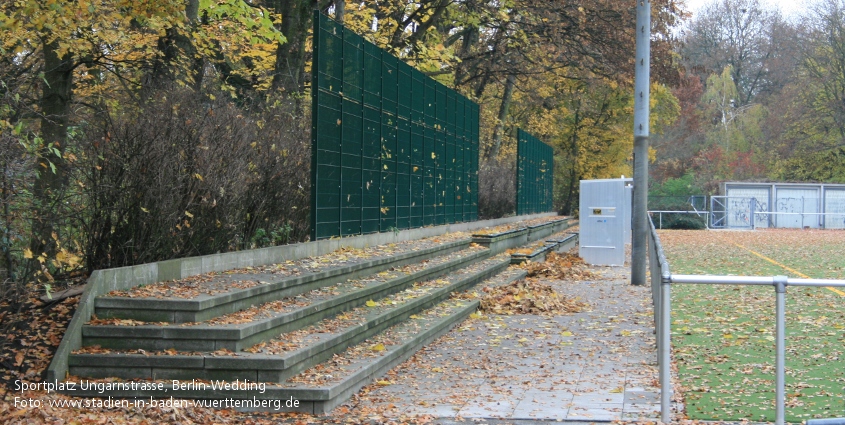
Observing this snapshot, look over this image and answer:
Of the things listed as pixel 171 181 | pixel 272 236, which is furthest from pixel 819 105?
pixel 171 181

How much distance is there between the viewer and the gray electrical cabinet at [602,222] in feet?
78.6

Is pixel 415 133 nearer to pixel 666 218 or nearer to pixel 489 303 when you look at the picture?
pixel 489 303

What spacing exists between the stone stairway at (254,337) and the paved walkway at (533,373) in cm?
40

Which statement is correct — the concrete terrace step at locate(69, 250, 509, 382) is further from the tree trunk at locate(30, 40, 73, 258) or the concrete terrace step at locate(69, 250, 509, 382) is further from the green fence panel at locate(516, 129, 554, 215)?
the green fence panel at locate(516, 129, 554, 215)

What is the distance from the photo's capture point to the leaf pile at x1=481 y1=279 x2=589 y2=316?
14.5 metres

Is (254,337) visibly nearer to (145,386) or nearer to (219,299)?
(219,299)

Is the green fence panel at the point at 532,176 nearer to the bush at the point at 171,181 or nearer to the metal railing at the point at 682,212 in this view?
the metal railing at the point at 682,212

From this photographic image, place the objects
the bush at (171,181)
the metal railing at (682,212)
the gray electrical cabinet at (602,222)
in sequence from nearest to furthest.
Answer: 1. the bush at (171,181)
2. the gray electrical cabinet at (602,222)
3. the metal railing at (682,212)

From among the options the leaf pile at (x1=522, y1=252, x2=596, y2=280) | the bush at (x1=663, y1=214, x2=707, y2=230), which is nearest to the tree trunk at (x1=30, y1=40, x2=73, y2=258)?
the leaf pile at (x1=522, y1=252, x2=596, y2=280)

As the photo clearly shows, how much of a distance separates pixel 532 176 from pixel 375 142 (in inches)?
952

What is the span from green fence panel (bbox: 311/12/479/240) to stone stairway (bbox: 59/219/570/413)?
2623 mm

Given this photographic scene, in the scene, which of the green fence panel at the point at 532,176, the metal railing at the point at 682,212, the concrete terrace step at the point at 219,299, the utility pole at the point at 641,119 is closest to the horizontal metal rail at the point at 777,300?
the concrete terrace step at the point at 219,299

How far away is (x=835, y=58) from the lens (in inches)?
2379

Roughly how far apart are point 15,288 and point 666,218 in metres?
55.3
